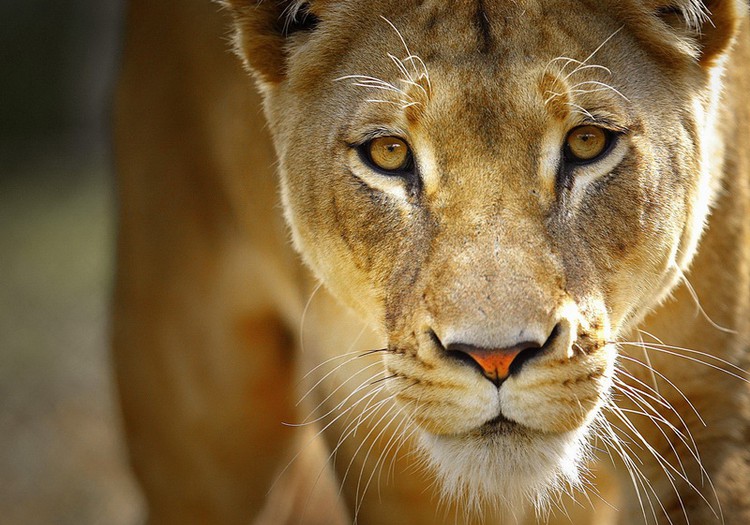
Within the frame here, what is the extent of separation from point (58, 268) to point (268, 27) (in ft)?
14.3

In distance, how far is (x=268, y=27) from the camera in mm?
2422

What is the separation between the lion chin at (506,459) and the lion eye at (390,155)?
1.72 ft

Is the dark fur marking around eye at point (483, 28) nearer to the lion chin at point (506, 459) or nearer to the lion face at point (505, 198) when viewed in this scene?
the lion face at point (505, 198)

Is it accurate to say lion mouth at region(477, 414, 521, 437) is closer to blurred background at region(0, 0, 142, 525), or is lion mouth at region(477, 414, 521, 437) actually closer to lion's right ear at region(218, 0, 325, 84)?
lion's right ear at region(218, 0, 325, 84)

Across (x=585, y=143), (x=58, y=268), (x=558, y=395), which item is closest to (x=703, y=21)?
(x=585, y=143)

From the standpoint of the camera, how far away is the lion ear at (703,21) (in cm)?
222

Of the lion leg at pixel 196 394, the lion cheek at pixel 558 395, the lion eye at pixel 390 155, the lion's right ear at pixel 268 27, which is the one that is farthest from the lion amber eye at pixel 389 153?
the lion leg at pixel 196 394

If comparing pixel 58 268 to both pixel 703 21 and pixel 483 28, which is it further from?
pixel 703 21

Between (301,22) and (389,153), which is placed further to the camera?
(301,22)

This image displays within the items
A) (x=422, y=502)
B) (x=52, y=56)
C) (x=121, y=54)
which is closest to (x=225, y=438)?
(x=422, y=502)

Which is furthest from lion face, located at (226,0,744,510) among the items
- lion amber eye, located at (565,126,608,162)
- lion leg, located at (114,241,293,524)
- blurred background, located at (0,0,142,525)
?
blurred background, located at (0,0,142,525)

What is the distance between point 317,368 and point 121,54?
1.25 m

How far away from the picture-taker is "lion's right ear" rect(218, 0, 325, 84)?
7.85 ft

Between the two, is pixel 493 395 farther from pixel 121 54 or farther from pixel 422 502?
pixel 121 54
